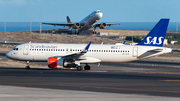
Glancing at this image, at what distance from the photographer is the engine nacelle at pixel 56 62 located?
1567 inches

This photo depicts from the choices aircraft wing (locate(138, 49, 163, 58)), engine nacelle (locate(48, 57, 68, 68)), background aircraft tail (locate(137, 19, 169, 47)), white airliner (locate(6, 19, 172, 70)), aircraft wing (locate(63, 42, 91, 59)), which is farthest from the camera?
background aircraft tail (locate(137, 19, 169, 47))

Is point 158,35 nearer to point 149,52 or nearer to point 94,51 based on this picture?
point 149,52

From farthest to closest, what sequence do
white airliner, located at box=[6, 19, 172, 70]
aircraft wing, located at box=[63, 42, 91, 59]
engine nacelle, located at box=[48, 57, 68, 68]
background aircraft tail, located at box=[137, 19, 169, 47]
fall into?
background aircraft tail, located at box=[137, 19, 169, 47], white airliner, located at box=[6, 19, 172, 70], engine nacelle, located at box=[48, 57, 68, 68], aircraft wing, located at box=[63, 42, 91, 59]

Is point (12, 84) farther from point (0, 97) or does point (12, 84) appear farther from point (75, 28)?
point (75, 28)

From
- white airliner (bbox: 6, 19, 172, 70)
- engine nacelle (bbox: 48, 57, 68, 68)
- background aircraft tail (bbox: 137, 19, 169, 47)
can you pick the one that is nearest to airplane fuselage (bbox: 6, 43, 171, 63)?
white airliner (bbox: 6, 19, 172, 70)

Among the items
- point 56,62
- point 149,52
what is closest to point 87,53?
point 56,62

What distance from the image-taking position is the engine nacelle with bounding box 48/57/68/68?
131 ft

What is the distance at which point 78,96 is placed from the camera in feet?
67.1

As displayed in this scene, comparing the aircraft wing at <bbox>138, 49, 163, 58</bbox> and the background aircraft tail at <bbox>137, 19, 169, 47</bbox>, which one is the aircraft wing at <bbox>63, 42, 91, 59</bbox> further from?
the background aircraft tail at <bbox>137, 19, 169, 47</bbox>

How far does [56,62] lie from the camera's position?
39.9 meters

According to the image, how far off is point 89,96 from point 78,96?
742mm

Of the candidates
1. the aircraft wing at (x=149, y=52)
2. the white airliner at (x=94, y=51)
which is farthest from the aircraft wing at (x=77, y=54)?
the aircraft wing at (x=149, y=52)

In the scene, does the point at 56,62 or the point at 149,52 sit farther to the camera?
the point at 149,52

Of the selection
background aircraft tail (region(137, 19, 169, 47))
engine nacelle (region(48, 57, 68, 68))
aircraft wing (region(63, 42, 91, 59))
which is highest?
background aircraft tail (region(137, 19, 169, 47))
